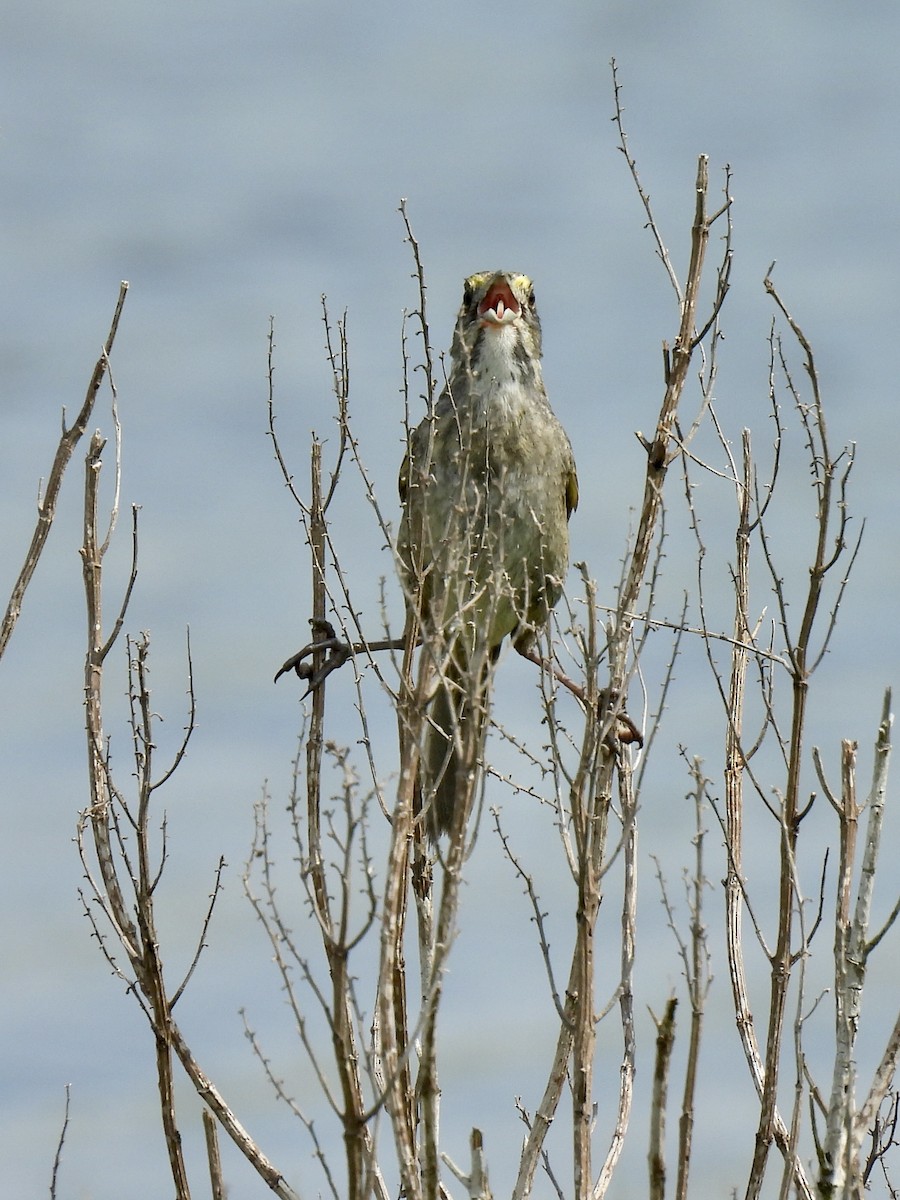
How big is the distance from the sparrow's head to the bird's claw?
1.62 meters

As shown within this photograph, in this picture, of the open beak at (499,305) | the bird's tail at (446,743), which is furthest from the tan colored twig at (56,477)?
the open beak at (499,305)

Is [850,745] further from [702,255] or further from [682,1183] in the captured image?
[702,255]

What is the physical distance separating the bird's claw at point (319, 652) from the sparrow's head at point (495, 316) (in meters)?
1.62

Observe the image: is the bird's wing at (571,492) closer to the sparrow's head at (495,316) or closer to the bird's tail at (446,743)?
the sparrow's head at (495,316)

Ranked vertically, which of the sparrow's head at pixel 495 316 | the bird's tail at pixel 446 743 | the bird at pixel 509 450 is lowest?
the bird's tail at pixel 446 743

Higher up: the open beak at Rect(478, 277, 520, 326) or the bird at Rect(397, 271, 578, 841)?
the open beak at Rect(478, 277, 520, 326)

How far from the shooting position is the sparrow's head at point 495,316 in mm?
7602

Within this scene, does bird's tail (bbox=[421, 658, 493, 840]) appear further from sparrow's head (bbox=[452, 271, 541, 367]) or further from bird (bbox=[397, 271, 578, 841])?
sparrow's head (bbox=[452, 271, 541, 367])

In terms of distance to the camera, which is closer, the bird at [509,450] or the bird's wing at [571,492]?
the bird at [509,450]

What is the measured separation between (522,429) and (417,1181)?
412 centimetres

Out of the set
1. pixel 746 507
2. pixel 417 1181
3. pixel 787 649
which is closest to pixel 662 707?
pixel 787 649

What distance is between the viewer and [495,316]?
24.9 ft

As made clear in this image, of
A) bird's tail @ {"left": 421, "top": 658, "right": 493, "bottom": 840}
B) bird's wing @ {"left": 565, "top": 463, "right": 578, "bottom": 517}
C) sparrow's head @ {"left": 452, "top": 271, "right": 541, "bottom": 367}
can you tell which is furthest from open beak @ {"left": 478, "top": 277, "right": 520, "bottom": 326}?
bird's tail @ {"left": 421, "top": 658, "right": 493, "bottom": 840}

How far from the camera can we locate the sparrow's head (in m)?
7.60
